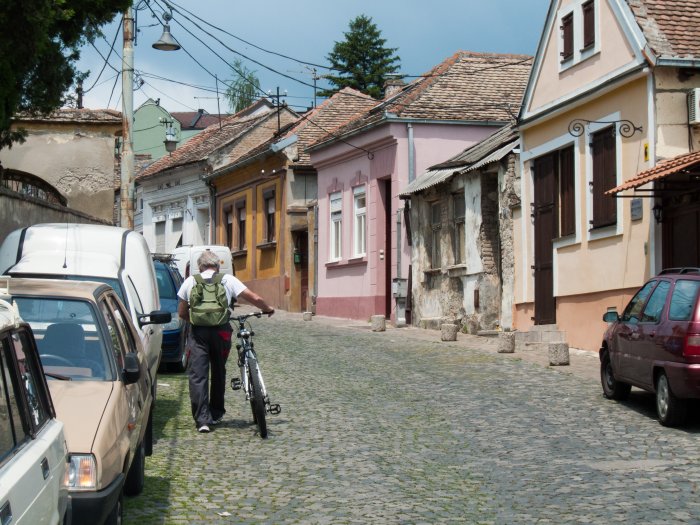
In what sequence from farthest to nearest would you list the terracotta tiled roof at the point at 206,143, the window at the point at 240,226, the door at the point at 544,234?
the terracotta tiled roof at the point at 206,143 < the window at the point at 240,226 < the door at the point at 544,234

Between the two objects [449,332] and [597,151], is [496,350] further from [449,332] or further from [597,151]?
[597,151]

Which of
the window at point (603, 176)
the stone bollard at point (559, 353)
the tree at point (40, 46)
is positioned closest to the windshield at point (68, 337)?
the tree at point (40, 46)

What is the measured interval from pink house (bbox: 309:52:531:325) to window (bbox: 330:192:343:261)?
0.03 m

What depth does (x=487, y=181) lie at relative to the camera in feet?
83.6

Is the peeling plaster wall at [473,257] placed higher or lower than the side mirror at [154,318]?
higher

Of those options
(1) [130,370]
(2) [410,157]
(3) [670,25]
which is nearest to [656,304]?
(1) [130,370]

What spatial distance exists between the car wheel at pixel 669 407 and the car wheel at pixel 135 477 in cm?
604

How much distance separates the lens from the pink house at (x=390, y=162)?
3033cm

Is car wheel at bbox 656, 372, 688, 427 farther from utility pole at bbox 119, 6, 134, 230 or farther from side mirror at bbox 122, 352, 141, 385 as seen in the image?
utility pole at bbox 119, 6, 134, 230

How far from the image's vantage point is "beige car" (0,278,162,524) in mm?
5883

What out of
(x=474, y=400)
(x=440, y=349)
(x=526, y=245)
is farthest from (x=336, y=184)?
(x=474, y=400)

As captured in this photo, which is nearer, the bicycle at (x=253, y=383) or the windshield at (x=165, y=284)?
the bicycle at (x=253, y=383)

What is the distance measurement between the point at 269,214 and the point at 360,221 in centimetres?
774

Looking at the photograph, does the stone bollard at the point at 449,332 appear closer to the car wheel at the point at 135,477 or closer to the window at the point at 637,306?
the window at the point at 637,306
